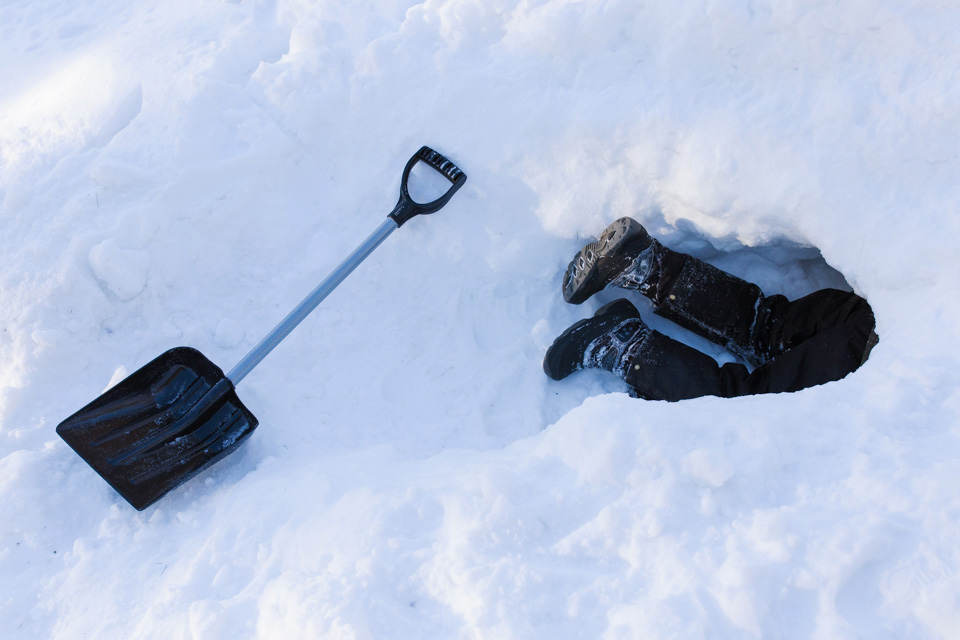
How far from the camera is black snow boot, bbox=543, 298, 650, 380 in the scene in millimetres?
2158

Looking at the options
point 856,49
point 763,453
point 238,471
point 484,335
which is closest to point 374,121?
point 484,335

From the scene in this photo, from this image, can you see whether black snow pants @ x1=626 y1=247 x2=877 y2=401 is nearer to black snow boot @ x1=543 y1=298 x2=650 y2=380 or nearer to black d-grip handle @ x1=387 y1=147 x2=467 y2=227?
black snow boot @ x1=543 y1=298 x2=650 y2=380

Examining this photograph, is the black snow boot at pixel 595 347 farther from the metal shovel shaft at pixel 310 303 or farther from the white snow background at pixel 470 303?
the metal shovel shaft at pixel 310 303

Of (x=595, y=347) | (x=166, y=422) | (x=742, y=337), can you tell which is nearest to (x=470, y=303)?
(x=595, y=347)

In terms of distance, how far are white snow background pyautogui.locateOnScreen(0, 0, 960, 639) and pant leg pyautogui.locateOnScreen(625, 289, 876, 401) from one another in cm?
15

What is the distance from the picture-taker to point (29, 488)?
1.72 m

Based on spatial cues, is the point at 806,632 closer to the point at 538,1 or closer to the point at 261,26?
the point at 538,1

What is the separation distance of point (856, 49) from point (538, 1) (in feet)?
3.56

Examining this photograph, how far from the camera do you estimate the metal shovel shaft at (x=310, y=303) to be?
1921 mm

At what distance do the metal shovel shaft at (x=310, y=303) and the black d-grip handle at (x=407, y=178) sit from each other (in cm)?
5

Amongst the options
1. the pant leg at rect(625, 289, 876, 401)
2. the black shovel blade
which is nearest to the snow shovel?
the black shovel blade

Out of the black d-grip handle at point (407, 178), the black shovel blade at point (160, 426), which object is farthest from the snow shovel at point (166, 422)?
the black d-grip handle at point (407, 178)

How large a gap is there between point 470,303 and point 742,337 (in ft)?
3.39

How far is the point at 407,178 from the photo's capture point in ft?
7.43
